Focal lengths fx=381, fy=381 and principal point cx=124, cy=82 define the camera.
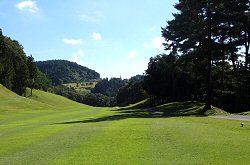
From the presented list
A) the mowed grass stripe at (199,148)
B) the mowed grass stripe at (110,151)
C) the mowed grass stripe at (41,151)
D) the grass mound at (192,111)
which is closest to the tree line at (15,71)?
the grass mound at (192,111)

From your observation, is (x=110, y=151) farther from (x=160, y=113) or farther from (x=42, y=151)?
(x=160, y=113)

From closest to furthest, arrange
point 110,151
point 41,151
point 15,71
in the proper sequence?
point 110,151 < point 41,151 < point 15,71

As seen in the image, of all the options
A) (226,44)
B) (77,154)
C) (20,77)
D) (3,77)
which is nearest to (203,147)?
(77,154)

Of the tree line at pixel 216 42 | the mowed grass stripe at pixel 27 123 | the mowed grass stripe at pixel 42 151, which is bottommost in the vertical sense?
the mowed grass stripe at pixel 42 151

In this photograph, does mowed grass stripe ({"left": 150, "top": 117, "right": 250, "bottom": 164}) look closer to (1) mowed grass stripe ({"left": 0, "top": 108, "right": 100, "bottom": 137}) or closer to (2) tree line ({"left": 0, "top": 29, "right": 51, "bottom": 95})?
(1) mowed grass stripe ({"left": 0, "top": 108, "right": 100, "bottom": 137})

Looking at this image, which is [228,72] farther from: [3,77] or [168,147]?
[3,77]

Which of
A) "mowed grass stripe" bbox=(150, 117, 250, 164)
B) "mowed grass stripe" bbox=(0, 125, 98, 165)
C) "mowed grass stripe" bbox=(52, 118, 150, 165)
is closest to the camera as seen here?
"mowed grass stripe" bbox=(150, 117, 250, 164)

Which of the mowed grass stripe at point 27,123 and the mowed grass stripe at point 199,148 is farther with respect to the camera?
the mowed grass stripe at point 27,123

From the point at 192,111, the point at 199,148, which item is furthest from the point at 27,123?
the point at 192,111

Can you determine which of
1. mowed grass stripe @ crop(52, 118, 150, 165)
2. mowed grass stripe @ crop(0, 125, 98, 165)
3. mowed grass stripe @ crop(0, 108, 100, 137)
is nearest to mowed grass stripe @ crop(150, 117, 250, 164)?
mowed grass stripe @ crop(52, 118, 150, 165)

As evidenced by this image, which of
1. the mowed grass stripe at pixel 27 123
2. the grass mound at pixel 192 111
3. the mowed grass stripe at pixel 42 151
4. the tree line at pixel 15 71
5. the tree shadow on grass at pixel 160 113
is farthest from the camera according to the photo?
the tree line at pixel 15 71

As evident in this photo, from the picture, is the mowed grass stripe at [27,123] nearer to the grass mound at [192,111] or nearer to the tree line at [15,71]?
the grass mound at [192,111]

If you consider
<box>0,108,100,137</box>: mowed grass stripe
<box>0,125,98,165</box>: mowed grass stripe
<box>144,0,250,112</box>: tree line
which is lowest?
<box>0,125,98,165</box>: mowed grass stripe

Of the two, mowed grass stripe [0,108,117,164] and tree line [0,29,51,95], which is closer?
mowed grass stripe [0,108,117,164]
